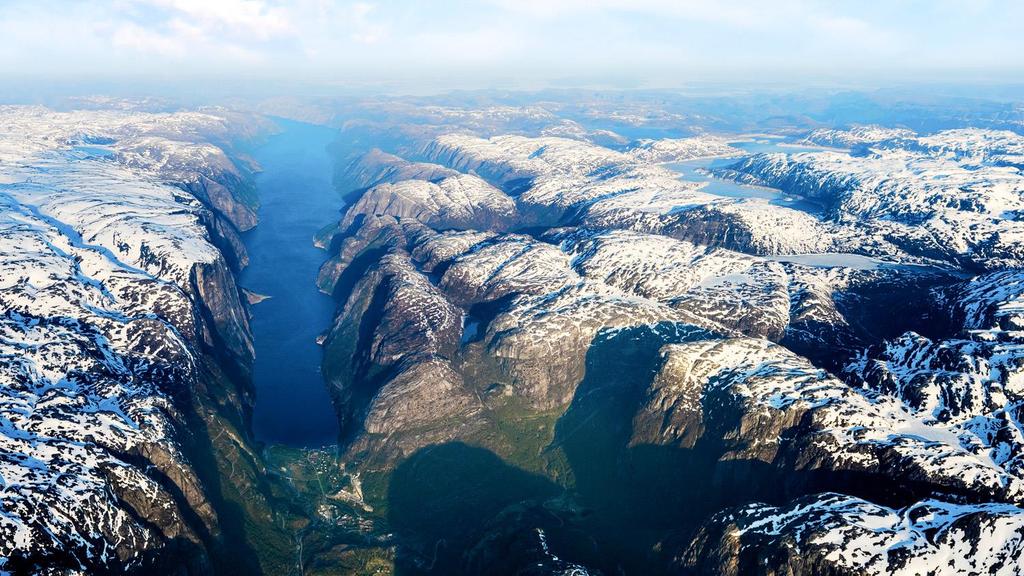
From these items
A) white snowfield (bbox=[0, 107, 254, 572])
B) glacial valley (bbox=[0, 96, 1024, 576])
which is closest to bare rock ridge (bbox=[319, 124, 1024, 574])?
glacial valley (bbox=[0, 96, 1024, 576])

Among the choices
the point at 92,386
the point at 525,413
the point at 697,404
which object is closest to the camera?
the point at 92,386

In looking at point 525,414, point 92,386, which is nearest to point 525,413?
point 525,414

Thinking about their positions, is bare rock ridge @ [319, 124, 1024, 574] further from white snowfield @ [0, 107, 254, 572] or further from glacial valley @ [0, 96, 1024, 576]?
white snowfield @ [0, 107, 254, 572]

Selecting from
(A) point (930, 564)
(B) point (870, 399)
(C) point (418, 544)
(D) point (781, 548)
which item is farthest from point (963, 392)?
(C) point (418, 544)

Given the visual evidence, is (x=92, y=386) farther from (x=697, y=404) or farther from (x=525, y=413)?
(x=697, y=404)

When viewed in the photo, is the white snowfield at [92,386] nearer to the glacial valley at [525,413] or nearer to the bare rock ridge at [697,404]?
the glacial valley at [525,413]

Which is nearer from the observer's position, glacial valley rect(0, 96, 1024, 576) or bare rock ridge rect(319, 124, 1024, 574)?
glacial valley rect(0, 96, 1024, 576)
